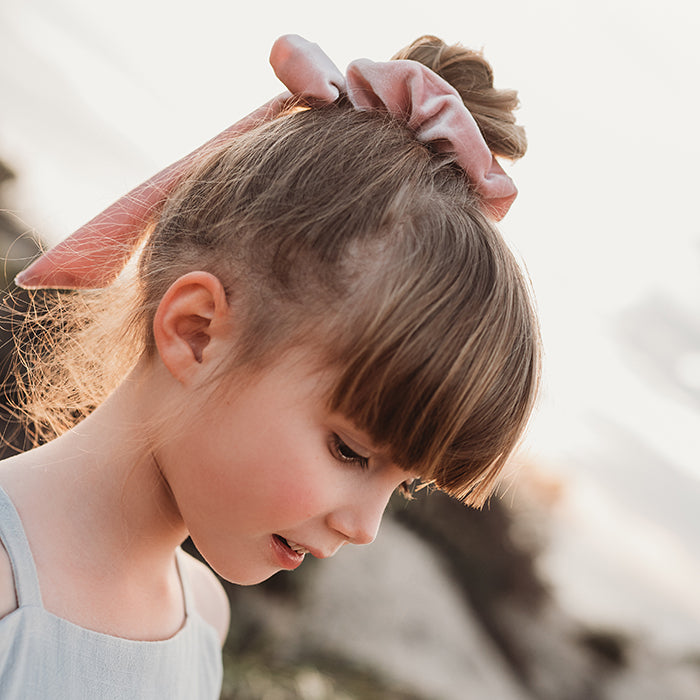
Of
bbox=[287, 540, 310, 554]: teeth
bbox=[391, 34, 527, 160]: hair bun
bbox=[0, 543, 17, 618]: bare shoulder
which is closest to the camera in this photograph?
bbox=[0, 543, 17, 618]: bare shoulder

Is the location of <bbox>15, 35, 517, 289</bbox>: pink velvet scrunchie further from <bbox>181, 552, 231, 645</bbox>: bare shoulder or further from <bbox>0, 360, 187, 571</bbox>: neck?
<bbox>181, 552, 231, 645</bbox>: bare shoulder

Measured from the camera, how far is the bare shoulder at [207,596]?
4.46ft

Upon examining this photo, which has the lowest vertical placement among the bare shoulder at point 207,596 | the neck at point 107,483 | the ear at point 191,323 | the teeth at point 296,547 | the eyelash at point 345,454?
the bare shoulder at point 207,596

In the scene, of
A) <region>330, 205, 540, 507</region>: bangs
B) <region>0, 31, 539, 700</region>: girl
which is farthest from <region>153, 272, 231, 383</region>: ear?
<region>330, 205, 540, 507</region>: bangs

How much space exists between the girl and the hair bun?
0.06 metres

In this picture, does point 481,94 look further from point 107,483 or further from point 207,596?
point 207,596

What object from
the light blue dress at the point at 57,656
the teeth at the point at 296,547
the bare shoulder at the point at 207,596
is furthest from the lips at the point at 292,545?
the bare shoulder at the point at 207,596

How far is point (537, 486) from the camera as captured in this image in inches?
118

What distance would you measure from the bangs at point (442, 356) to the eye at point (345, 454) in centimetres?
4

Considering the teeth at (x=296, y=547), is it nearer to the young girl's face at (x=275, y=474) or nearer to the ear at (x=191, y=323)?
the young girl's face at (x=275, y=474)

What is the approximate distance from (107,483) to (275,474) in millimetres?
254

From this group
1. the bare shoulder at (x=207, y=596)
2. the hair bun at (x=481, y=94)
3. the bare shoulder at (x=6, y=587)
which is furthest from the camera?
the bare shoulder at (x=207, y=596)

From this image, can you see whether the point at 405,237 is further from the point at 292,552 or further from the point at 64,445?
the point at 64,445

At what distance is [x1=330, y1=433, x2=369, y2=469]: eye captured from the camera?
0.89 m
